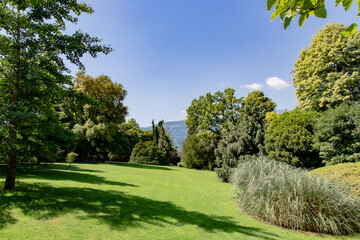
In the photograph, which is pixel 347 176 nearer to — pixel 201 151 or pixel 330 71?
pixel 330 71

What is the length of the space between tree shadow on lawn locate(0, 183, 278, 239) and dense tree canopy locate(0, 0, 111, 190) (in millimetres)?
1523

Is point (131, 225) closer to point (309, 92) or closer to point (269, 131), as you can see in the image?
point (269, 131)

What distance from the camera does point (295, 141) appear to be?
1114 centimetres

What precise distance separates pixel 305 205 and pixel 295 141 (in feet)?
21.6

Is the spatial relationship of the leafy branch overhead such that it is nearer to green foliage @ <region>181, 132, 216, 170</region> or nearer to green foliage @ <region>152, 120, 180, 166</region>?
green foliage @ <region>181, 132, 216, 170</region>

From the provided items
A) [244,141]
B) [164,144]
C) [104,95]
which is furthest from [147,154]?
[244,141]

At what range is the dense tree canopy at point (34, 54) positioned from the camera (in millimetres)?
5508

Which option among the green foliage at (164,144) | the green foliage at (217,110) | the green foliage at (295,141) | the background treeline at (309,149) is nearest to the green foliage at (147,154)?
the green foliage at (164,144)

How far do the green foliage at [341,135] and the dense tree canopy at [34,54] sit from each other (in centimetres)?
1109

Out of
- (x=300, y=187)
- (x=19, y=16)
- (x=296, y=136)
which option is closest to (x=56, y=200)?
(x=19, y=16)

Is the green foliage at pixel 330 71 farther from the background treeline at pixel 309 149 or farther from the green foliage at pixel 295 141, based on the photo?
the green foliage at pixel 295 141

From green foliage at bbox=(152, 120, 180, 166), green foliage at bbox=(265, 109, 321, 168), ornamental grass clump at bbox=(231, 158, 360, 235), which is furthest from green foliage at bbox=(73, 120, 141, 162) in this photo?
ornamental grass clump at bbox=(231, 158, 360, 235)

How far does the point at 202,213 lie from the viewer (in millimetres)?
6043

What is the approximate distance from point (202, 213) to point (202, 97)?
860 inches
